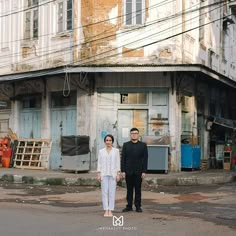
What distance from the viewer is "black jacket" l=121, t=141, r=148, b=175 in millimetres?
10234

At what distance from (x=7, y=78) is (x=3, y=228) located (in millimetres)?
14457

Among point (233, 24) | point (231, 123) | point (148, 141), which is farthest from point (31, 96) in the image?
point (233, 24)

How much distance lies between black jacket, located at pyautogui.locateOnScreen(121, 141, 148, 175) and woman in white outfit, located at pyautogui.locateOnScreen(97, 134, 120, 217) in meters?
0.54

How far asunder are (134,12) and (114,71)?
2.80m

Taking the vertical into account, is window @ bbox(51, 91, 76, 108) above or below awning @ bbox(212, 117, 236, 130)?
above

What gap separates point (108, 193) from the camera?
32.0ft

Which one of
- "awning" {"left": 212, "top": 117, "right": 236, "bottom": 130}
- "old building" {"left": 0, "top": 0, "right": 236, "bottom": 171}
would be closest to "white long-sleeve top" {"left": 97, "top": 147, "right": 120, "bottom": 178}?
"old building" {"left": 0, "top": 0, "right": 236, "bottom": 171}

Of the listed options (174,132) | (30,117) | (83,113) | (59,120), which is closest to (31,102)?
(30,117)

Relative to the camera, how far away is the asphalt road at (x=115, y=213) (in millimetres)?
8242

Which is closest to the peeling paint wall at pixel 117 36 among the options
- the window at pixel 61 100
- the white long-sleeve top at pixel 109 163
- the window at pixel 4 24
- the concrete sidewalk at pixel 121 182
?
the window at pixel 61 100

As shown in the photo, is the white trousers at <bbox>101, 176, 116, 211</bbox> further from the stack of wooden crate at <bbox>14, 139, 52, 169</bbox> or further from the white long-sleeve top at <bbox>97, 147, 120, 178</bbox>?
the stack of wooden crate at <bbox>14, 139, 52, 169</bbox>

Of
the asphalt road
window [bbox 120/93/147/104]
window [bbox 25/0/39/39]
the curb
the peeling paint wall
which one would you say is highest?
window [bbox 25/0/39/39]

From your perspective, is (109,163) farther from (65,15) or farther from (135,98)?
(65,15)

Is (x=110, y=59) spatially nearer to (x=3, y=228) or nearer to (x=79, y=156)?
(x=79, y=156)
